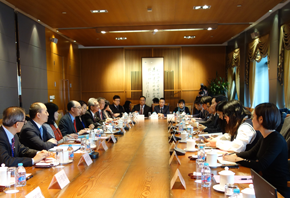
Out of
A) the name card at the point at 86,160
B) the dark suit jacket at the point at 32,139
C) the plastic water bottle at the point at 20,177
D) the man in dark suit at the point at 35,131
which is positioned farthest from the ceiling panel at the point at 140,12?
Result: the plastic water bottle at the point at 20,177

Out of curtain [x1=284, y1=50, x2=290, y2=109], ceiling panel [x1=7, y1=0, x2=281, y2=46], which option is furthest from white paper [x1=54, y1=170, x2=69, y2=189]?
curtain [x1=284, y1=50, x2=290, y2=109]

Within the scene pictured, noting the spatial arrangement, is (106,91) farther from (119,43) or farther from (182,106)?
(182,106)

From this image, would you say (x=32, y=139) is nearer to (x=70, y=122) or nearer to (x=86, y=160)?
(x=86, y=160)

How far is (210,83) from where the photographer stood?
1045 cm

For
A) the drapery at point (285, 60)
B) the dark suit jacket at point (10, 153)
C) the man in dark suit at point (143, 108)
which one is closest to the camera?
the dark suit jacket at point (10, 153)

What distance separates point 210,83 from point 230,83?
0.80 metres

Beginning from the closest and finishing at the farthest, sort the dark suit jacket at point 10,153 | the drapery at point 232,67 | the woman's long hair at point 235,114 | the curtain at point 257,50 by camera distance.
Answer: the dark suit jacket at point 10,153
the woman's long hair at point 235,114
the curtain at point 257,50
the drapery at point 232,67

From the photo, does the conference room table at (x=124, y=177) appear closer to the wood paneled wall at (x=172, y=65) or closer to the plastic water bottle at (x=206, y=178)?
the plastic water bottle at (x=206, y=178)

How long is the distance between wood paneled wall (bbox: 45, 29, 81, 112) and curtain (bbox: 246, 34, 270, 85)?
6.17m

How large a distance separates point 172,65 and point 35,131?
8.22 m

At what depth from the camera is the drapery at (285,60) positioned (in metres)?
5.72

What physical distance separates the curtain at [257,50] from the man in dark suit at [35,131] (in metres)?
6.00

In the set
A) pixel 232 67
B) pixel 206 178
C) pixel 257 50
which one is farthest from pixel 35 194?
pixel 232 67

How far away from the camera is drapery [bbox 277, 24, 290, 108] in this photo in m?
5.72
